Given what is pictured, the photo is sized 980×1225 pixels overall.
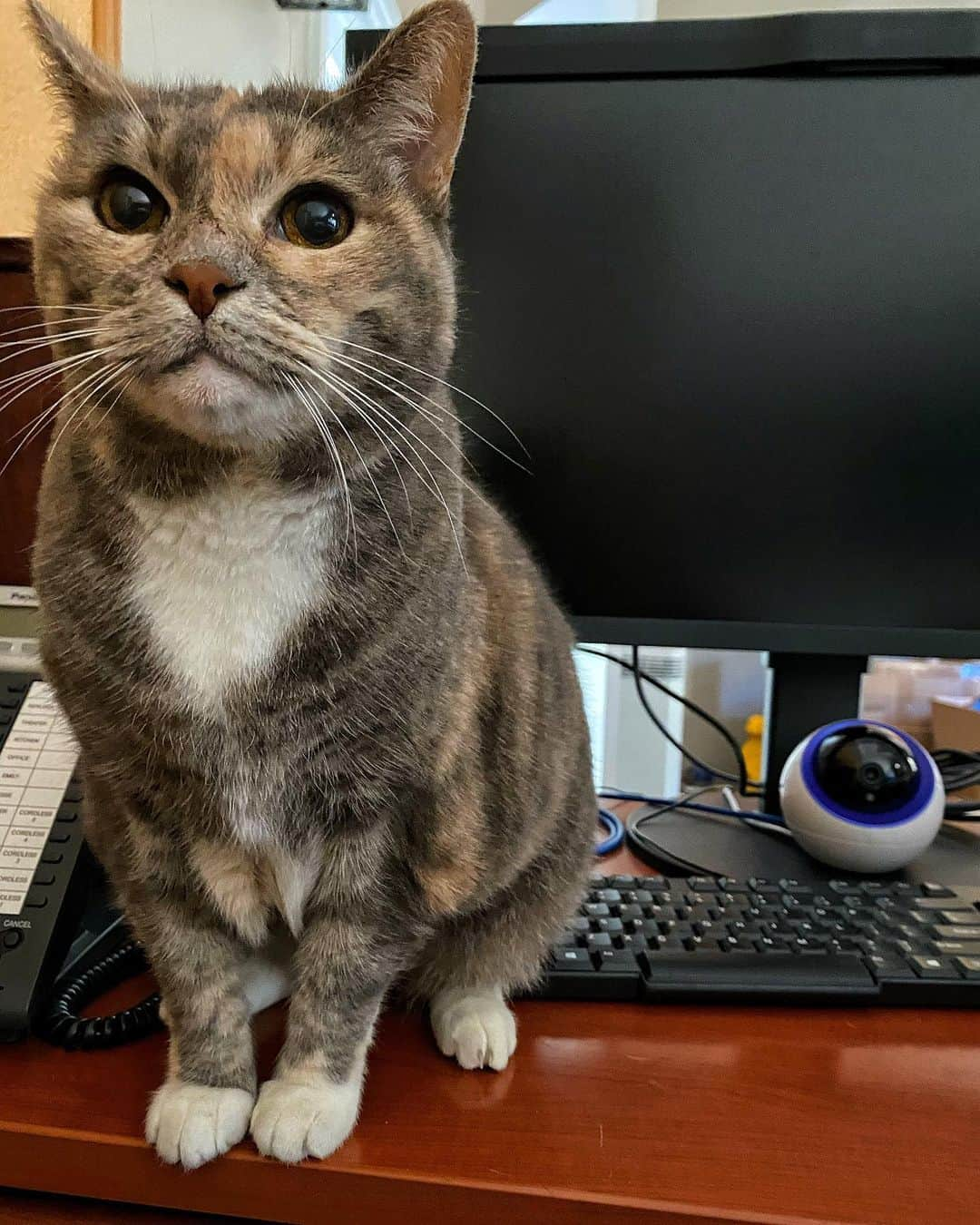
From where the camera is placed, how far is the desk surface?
0.45 meters

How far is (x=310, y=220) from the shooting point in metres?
0.52

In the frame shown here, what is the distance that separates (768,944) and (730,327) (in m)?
0.62

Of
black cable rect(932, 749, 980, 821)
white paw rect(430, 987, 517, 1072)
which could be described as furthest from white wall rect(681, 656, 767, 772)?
white paw rect(430, 987, 517, 1072)

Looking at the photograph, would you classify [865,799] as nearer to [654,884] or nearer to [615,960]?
[654,884]

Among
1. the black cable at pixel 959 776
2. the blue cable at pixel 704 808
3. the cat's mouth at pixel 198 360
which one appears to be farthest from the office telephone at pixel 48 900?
the black cable at pixel 959 776

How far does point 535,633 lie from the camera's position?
0.70 metres

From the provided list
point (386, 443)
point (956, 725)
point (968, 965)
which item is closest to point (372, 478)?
point (386, 443)

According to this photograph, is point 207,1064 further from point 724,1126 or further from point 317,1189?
point 724,1126

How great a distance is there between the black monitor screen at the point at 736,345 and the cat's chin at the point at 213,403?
0.48 m

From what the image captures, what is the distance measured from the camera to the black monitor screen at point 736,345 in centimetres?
89

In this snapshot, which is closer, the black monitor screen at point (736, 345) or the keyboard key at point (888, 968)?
the keyboard key at point (888, 968)

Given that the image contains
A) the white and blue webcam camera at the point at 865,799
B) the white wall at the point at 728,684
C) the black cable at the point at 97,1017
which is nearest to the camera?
the black cable at the point at 97,1017

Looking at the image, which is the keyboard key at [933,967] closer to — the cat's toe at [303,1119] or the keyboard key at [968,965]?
the keyboard key at [968,965]

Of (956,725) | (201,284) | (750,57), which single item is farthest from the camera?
(956,725)
